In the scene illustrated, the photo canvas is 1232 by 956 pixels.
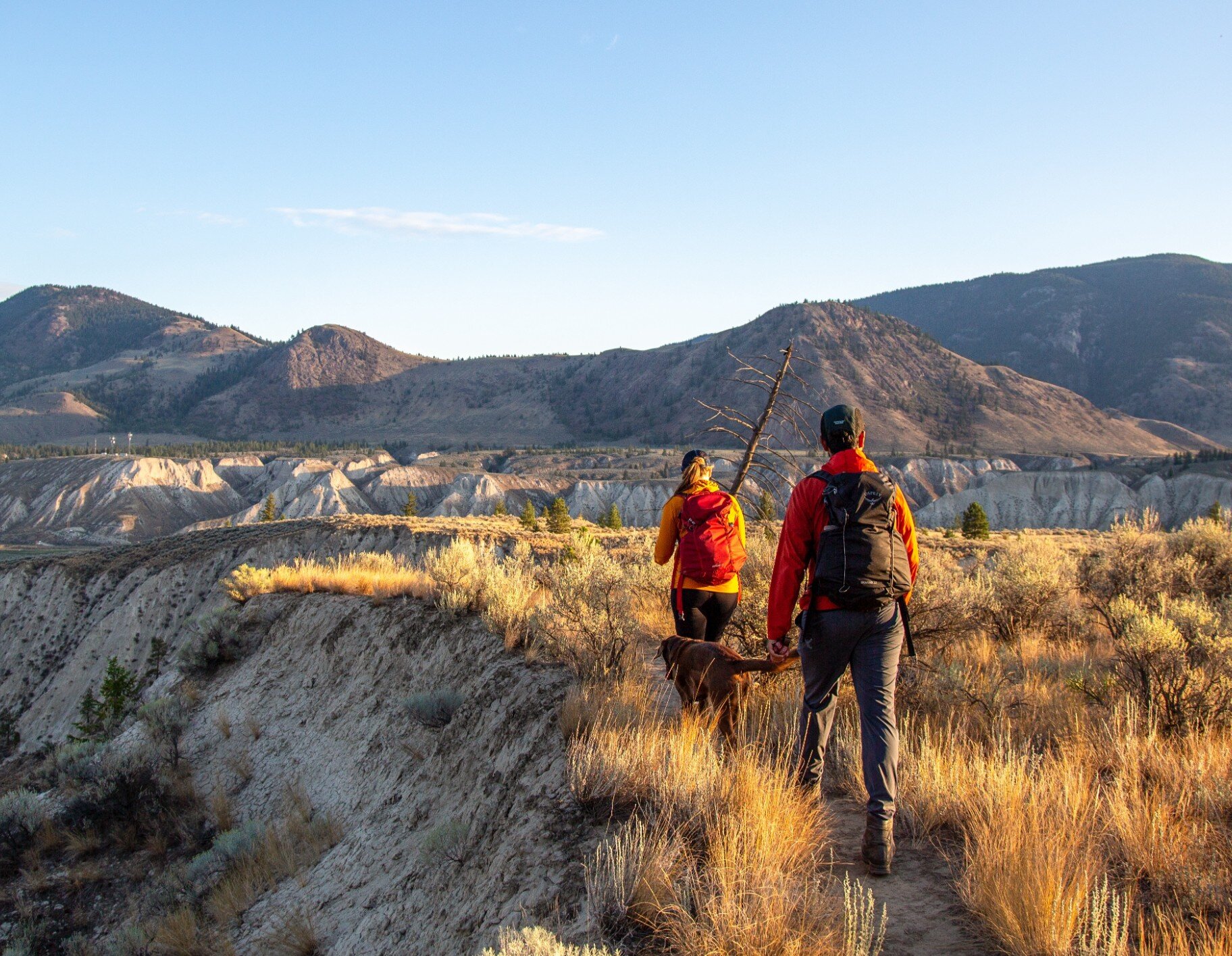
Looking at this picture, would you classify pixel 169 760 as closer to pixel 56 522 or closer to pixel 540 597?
pixel 540 597

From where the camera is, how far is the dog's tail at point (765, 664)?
14.9 feet

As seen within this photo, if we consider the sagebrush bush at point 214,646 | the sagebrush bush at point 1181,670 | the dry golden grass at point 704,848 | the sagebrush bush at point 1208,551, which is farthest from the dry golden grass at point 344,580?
the sagebrush bush at point 1208,551

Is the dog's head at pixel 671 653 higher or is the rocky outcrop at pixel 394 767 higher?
the dog's head at pixel 671 653

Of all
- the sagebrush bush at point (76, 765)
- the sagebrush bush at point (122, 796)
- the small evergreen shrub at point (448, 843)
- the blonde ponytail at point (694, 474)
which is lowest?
the sagebrush bush at point (76, 765)

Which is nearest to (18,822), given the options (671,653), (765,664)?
(671,653)

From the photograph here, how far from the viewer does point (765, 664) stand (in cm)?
475

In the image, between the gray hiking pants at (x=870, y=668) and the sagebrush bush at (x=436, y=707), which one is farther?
the sagebrush bush at (x=436, y=707)

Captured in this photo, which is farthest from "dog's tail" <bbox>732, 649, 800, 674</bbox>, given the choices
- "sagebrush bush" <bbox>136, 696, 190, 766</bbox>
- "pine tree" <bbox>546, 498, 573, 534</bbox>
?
"pine tree" <bbox>546, 498, 573, 534</bbox>

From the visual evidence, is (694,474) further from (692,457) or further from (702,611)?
(702,611)

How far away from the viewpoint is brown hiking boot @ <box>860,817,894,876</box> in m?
3.62

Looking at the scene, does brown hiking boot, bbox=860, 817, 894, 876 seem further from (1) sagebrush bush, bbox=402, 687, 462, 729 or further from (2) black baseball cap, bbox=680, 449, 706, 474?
(1) sagebrush bush, bbox=402, 687, 462, 729

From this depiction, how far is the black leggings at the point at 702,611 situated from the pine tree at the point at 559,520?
85.5ft

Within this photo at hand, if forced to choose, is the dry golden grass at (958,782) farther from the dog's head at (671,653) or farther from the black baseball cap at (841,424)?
the black baseball cap at (841,424)

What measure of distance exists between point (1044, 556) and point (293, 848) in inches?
350
